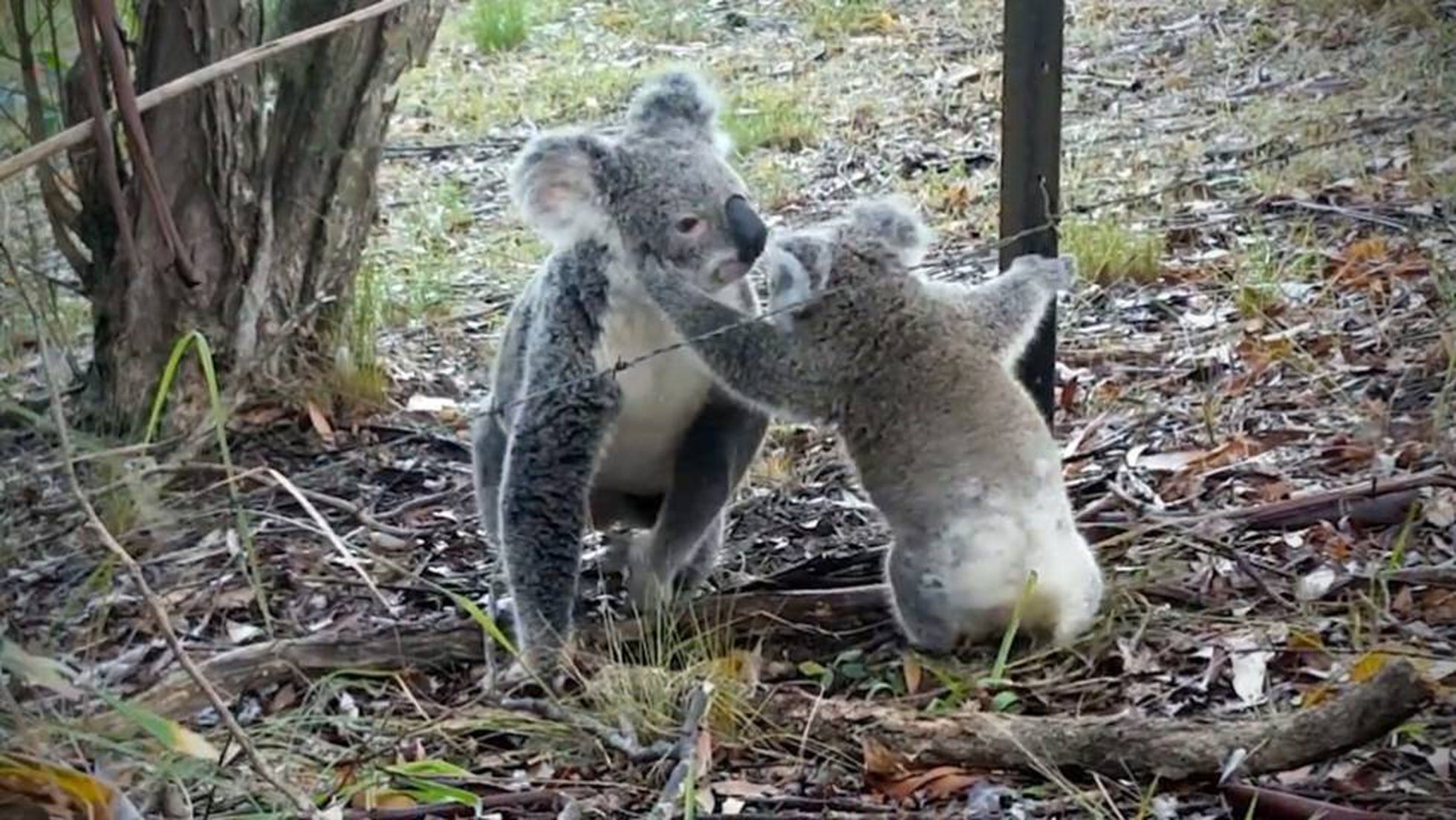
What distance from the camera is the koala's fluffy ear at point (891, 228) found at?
258 cm

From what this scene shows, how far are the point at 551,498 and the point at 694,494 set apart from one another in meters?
0.23

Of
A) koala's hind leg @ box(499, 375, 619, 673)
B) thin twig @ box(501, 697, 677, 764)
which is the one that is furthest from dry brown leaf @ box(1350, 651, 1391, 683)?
koala's hind leg @ box(499, 375, 619, 673)

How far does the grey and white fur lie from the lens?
2.62 m

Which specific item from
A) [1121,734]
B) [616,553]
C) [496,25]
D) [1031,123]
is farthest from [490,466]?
[496,25]

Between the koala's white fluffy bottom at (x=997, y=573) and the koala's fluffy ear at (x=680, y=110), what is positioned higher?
the koala's fluffy ear at (x=680, y=110)

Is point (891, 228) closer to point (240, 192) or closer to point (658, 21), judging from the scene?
point (240, 192)

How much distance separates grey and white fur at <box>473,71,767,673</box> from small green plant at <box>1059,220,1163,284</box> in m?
1.35

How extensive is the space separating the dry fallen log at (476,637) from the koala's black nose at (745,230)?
476 mm

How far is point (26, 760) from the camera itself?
1541mm

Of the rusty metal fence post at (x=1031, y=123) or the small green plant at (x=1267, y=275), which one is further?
the small green plant at (x=1267, y=275)

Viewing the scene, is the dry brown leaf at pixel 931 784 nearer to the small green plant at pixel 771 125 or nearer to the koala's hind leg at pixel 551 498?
the koala's hind leg at pixel 551 498

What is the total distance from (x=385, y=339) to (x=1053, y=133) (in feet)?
6.52

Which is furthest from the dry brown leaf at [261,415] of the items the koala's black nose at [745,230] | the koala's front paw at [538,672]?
the koala's black nose at [745,230]

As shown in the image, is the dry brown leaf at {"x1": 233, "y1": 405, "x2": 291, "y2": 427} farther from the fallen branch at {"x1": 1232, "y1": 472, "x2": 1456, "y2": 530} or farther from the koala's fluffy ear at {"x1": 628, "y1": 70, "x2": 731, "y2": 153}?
the fallen branch at {"x1": 1232, "y1": 472, "x2": 1456, "y2": 530}
